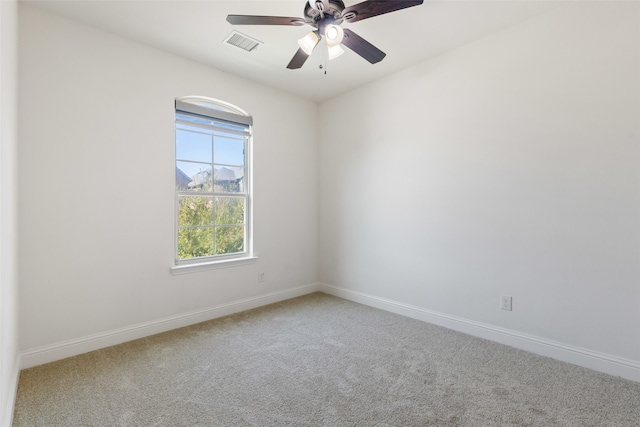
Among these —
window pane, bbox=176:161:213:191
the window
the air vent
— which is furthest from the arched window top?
the air vent

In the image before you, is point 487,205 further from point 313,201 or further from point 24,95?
point 24,95

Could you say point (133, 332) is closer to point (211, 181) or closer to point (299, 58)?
point (211, 181)

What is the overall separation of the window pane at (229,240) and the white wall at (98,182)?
0.27m

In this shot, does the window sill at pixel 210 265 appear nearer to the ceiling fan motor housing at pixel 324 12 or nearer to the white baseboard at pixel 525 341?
the white baseboard at pixel 525 341

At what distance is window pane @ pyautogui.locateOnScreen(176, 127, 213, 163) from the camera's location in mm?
3186

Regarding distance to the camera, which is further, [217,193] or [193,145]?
[217,193]

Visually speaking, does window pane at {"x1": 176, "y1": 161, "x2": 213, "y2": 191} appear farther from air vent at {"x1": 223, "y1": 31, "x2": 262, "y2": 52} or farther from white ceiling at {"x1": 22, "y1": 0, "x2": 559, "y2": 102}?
air vent at {"x1": 223, "y1": 31, "x2": 262, "y2": 52}

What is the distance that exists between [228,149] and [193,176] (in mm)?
537

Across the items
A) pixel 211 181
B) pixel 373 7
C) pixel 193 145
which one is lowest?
pixel 211 181

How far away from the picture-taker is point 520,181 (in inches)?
102

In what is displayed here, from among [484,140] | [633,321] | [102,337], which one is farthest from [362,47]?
[102,337]

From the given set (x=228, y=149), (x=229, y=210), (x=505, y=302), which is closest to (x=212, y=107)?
(x=228, y=149)

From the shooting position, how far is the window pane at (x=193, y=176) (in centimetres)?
318

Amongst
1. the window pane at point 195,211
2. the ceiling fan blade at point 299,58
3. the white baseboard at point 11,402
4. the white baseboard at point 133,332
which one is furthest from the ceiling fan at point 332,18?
the white baseboard at point 133,332
